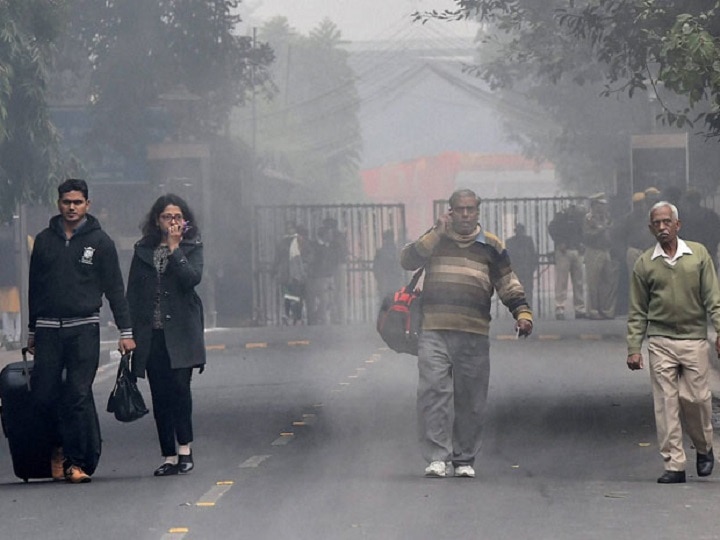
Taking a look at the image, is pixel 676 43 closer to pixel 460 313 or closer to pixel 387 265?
pixel 460 313

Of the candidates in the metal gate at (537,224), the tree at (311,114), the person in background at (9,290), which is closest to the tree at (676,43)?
the metal gate at (537,224)

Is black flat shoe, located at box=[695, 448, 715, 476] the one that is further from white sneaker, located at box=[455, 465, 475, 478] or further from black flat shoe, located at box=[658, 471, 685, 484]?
white sneaker, located at box=[455, 465, 475, 478]

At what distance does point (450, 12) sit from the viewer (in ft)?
71.7

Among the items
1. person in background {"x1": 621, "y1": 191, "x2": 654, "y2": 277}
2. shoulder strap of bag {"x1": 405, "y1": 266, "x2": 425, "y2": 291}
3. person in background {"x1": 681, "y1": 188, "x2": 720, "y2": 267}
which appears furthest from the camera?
person in background {"x1": 621, "y1": 191, "x2": 654, "y2": 277}

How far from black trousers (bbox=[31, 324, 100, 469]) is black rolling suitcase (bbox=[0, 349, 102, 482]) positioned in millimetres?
26

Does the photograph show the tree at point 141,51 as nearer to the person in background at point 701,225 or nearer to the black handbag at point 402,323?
the person in background at point 701,225

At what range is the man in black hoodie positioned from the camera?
434 inches

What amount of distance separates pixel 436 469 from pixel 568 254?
64.2 ft

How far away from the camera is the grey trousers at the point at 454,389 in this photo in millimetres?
11180

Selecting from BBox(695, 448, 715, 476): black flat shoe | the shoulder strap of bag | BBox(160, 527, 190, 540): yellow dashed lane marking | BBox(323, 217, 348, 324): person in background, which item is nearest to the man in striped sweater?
the shoulder strap of bag

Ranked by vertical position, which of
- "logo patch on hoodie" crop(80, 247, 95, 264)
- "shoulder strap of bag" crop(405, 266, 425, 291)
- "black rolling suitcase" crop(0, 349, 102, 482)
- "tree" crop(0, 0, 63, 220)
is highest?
"tree" crop(0, 0, 63, 220)

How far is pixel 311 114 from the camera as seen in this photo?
69.1m

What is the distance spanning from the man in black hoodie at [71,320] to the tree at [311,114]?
35.9m

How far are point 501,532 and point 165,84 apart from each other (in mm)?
27328
